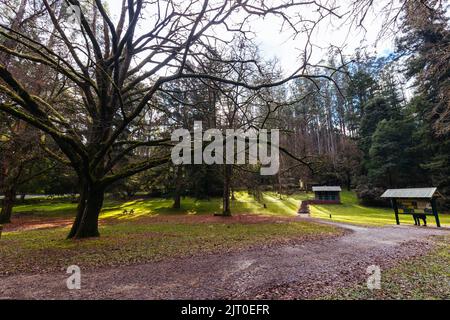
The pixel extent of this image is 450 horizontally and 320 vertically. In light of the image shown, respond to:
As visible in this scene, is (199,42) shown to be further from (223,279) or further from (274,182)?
(274,182)

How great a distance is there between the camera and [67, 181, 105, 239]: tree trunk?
923 cm

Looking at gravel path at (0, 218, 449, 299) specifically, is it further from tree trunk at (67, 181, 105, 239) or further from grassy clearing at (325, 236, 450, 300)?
tree trunk at (67, 181, 105, 239)

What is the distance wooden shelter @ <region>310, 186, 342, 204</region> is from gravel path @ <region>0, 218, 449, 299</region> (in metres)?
26.9

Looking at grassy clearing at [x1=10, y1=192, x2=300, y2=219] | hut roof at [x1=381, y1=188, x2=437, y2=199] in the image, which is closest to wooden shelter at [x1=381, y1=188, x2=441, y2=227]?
hut roof at [x1=381, y1=188, x2=437, y2=199]

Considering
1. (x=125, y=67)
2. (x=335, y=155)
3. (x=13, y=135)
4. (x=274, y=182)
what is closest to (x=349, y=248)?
(x=125, y=67)

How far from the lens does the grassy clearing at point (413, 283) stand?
3709 millimetres

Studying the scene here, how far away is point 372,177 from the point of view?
32.2 m

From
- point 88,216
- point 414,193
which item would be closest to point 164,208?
point 88,216

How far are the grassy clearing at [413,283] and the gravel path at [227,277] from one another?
36 centimetres

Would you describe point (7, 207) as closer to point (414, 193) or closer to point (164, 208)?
point (164, 208)

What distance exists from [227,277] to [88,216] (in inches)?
287

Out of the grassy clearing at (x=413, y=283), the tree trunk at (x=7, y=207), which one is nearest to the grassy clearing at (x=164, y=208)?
the tree trunk at (x=7, y=207)

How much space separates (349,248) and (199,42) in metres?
8.82

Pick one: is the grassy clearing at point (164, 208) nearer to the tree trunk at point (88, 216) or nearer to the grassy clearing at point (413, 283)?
the tree trunk at point (88, 216)
